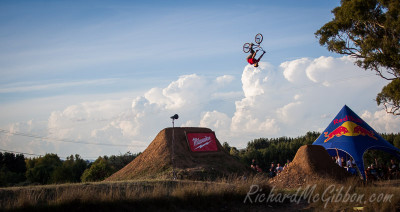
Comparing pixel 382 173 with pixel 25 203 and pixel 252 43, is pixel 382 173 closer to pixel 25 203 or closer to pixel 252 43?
pixel 252 43

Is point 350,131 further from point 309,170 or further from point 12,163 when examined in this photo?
point 12,163

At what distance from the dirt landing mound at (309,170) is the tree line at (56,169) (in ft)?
65.4

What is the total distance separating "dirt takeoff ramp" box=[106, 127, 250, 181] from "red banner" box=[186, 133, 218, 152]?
11 centimetres

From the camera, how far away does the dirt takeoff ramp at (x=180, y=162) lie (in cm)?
2489

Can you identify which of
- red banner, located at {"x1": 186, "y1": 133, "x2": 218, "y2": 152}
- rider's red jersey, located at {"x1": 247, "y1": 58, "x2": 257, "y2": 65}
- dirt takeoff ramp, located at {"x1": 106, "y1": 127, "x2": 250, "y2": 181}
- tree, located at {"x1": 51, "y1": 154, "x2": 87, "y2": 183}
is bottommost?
tree, located at {"x1": 51, "y1": 154, "x2": 87, "y2": 183}

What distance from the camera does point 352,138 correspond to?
24812 millimetres

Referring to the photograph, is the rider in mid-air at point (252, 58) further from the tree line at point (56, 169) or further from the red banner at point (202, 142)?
the tree line at point (56, 169)

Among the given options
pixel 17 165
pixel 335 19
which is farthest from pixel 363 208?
pixel 17 165

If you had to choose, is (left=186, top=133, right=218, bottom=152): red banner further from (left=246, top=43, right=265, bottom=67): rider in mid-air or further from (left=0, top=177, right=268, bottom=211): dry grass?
(left=0, top=177, right=268, bottom=211): dry grass

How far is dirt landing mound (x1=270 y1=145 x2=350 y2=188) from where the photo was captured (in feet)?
63.9

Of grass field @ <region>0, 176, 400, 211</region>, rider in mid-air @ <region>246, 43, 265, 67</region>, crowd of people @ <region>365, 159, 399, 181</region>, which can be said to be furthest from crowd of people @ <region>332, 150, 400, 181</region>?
rider in mid-air @ <region>246, 43, 265, 67</region>

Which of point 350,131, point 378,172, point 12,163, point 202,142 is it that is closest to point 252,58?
point 350,131

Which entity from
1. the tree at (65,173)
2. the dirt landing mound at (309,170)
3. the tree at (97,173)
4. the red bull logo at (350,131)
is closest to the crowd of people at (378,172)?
the red bull logo at (350,131)

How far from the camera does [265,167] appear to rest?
49.9 metres
